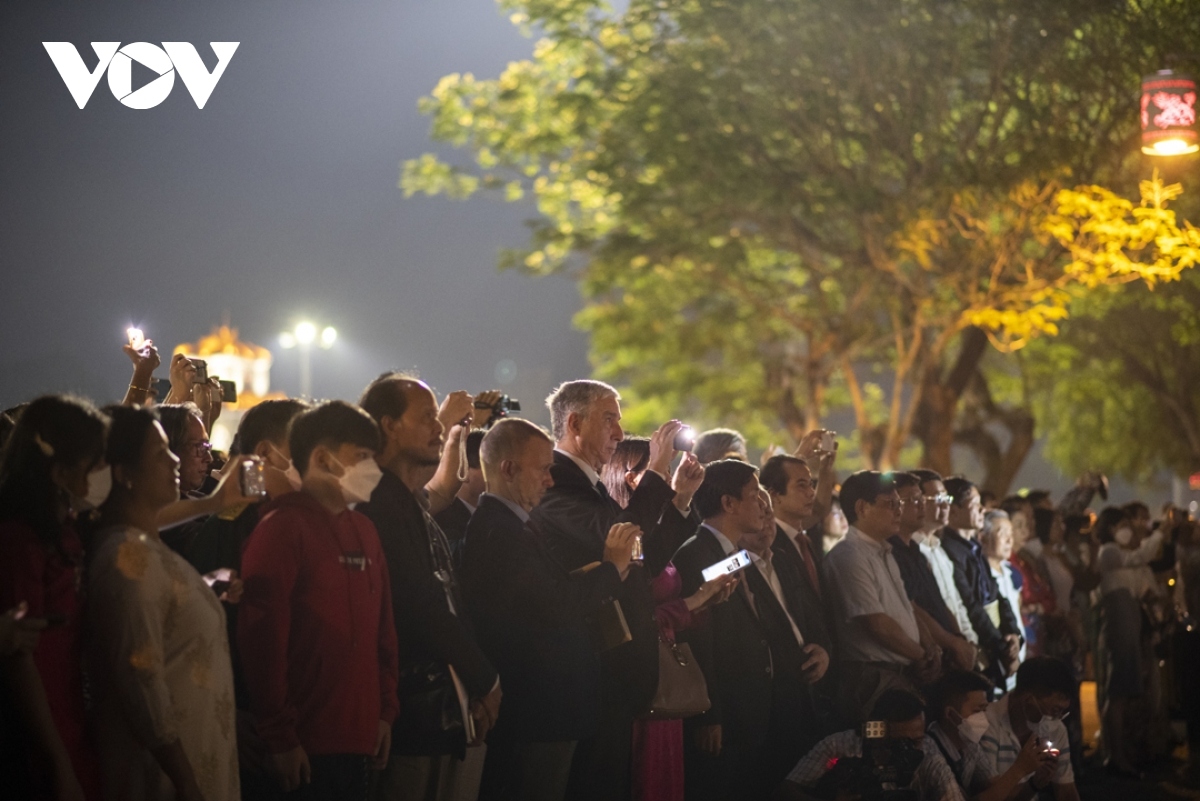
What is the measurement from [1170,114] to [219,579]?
962 centimetres

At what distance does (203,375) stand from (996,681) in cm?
527

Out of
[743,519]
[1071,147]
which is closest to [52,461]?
[743,519]

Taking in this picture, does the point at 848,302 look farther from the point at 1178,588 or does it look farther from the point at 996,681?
the point at 996,681

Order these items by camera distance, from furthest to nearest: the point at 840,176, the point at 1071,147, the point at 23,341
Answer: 1. the point at 840,176
2. the point at 1071,147
3. the point at 23,341

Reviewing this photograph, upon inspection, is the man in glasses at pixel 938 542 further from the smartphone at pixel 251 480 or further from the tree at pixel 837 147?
the tree at pixel 837 147

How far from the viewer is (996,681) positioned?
8617mm

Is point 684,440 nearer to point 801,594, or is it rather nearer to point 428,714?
point 801,594

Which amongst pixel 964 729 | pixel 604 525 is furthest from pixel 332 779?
pixel 964 729

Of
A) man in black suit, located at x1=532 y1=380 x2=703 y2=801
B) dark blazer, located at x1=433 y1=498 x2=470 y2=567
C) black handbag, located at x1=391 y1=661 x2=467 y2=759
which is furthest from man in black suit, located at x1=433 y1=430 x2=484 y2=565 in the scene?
black handbag, located at x1=391 y1=661 x2=467 y2=759

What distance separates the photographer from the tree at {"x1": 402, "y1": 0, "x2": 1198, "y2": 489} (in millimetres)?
16062

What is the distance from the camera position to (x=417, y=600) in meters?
4.75

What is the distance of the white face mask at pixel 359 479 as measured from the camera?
445 cm

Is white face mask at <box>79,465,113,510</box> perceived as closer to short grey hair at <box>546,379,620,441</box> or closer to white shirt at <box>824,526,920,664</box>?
short grey hair at <box>546,379,620,441</box>

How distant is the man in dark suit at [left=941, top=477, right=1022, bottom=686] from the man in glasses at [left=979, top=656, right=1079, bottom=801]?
4.44 ft
